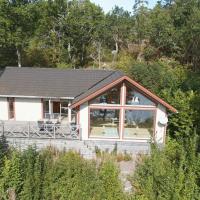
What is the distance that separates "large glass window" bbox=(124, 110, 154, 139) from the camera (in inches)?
791

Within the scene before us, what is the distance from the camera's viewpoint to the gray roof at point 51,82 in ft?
74.8

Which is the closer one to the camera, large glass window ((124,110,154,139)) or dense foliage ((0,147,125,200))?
dense foliage ((0,147,125,200))

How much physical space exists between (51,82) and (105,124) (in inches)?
238

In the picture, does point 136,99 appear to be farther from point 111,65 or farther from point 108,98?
point 111,65

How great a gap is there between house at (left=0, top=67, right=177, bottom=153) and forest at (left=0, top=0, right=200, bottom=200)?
163cm

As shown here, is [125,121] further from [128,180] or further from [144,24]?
[144,24]

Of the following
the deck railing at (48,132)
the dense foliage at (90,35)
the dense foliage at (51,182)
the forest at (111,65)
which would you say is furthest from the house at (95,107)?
the dense foliage at (90,35)

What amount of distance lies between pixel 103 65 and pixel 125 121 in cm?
2742

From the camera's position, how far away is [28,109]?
23406mm

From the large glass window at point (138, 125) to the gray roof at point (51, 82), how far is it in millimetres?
3244

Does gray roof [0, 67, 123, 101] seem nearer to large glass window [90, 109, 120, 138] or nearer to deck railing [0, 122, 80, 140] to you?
large glass window [90, 109, 120, 138]

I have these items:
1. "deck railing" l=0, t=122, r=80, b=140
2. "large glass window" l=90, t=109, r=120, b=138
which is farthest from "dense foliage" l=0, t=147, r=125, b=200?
"large glass window" l=90, t=109, r=120, b=138

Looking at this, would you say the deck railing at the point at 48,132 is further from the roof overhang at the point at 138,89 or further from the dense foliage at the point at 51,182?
the dense foliage at the point at 51,182

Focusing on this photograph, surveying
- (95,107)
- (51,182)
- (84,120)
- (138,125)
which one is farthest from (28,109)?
(51,182)
